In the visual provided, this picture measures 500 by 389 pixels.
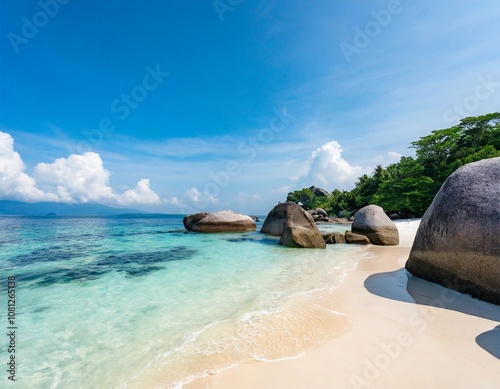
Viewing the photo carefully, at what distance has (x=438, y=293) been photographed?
491 cm

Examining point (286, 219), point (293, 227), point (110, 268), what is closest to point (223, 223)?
point (286, 219)

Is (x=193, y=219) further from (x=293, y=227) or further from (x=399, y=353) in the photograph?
(x=399, y=353)

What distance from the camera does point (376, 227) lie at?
43.0ft

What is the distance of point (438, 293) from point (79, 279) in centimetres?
884

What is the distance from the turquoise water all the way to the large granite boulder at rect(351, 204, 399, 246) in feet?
17.9

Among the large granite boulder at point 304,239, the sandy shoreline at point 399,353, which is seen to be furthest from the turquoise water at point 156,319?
the large granite boulder at point 304,239

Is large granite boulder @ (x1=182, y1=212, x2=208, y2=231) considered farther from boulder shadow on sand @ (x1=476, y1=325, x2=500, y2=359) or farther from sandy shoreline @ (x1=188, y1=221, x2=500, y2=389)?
boulder shadow on sand @ (x1=476, y1=325, x2=500, y2=359)

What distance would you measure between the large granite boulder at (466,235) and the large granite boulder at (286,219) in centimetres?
888

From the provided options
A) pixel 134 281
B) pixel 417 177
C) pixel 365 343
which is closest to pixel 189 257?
pixel 134 281

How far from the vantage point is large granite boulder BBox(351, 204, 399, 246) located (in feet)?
41.4

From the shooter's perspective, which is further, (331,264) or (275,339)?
(331,264)

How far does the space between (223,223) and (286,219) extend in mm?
6655

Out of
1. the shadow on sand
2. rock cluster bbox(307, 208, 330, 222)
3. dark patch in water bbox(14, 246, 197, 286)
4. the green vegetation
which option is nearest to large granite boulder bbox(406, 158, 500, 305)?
the shadow on sand

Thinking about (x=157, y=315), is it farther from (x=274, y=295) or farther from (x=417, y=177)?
(x=417, y=177)
